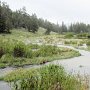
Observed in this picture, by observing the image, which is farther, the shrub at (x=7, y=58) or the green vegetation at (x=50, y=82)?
the shrub at (x=7, y=58)

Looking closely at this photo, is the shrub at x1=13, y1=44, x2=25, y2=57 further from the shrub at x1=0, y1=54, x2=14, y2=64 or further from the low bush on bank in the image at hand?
the shrub at x1=0, y1=54, x2=14, y2=64

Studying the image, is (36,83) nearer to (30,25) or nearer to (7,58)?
(7,58)

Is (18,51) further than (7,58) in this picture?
Yes

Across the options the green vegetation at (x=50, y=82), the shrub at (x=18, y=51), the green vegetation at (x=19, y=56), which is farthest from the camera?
the shrub at (x=18, y=51)

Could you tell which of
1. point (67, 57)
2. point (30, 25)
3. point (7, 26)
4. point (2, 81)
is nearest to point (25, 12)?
point (30, 25)

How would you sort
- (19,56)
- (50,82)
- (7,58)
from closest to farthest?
(50,82)
(7,58)
(19,56)

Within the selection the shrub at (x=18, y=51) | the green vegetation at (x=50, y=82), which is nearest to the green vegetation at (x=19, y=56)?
the shrub at (x=18, y=51)

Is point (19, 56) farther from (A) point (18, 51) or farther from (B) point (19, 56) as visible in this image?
(A) point (18, 51)

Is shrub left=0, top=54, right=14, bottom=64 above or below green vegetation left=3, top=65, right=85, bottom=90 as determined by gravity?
below

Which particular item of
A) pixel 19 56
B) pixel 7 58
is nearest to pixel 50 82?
pixel 7 58

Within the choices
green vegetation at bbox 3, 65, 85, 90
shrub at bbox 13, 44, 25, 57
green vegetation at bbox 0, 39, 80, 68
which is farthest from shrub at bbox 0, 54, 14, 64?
green vegetation at bbox 3, 65, 85, 90

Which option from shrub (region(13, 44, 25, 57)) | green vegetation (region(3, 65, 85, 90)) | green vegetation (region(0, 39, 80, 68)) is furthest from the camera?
shrub (region(13, 44, 25, 57))

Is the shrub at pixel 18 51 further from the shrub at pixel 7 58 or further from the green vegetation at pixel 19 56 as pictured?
the shrub at pixel 7 58

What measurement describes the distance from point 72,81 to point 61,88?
3.14 feet
